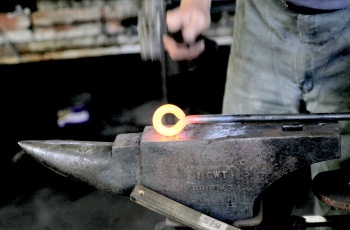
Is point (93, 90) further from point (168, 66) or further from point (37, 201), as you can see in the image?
point (168, 66)

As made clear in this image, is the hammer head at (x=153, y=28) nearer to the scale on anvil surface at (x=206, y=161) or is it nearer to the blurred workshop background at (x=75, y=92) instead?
the scale on anvil surface at (x=206, y=161)

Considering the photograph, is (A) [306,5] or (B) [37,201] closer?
(A) [306,5]

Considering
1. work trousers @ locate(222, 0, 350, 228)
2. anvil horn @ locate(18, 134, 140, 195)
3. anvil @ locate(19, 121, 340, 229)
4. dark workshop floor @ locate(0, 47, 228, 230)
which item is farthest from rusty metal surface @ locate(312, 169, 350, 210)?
dark workshop floor @ locate(0, 47, 228, 230)

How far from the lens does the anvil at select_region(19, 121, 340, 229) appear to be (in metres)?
1.12

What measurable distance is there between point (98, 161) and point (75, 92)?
2889 mm

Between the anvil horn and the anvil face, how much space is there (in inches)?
1.6

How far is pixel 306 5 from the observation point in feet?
4.81

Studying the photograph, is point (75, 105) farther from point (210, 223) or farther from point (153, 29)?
point (210, 223)

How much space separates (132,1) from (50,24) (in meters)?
0.68

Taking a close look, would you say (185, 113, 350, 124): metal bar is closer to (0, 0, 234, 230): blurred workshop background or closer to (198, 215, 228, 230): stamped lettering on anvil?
(198, 215, 228, 230): stamped lettering on anvil

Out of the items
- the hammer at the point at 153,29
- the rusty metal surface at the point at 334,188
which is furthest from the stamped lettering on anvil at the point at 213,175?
the hammer at the point at 153,29

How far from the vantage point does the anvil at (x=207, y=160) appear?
1123 millimetres

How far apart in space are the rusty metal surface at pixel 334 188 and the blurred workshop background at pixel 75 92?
81cm

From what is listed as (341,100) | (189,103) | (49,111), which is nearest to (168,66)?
(341,100)
